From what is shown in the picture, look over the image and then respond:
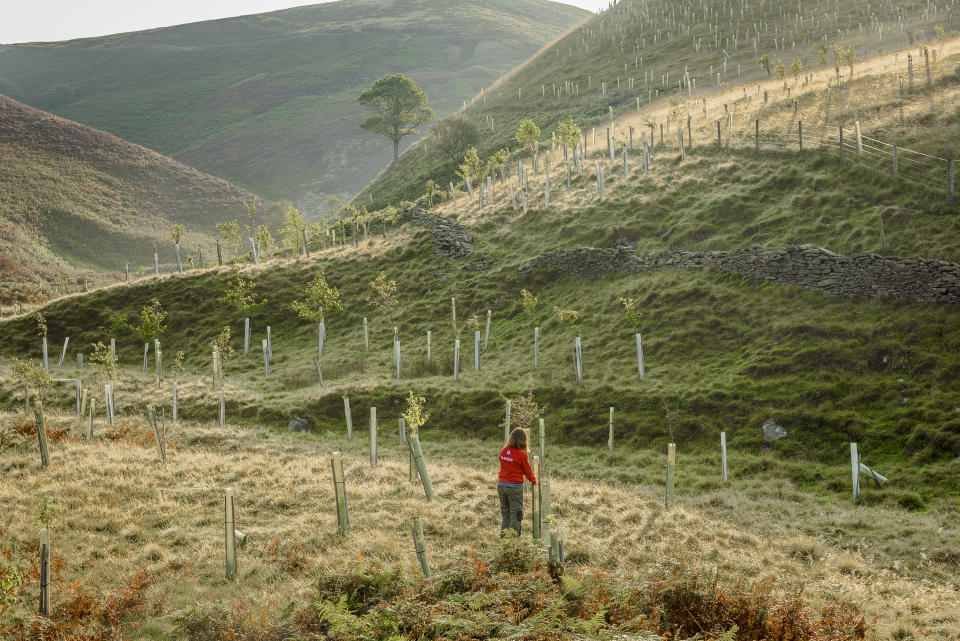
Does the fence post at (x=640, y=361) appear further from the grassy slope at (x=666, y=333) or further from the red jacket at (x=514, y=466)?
the red jacket at (x=514, y=466)

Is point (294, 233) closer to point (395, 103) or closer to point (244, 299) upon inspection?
point (244, 299)

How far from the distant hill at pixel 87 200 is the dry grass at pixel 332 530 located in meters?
56.2

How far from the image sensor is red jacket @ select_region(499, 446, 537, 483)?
32.3ft

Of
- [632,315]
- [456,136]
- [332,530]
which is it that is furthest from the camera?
[456,136]

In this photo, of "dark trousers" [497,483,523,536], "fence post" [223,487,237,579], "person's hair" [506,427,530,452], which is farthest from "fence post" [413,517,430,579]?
"fence post" [223,487,237,579]

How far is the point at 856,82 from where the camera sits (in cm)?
4034

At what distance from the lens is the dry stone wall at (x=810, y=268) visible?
20.2 metres

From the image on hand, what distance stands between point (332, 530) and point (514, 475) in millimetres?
3627

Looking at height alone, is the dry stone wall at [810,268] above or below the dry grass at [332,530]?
above

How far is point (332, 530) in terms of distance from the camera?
1088 cm

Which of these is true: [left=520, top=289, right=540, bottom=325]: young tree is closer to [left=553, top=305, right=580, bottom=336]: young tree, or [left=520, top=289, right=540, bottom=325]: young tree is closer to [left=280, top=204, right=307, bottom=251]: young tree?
[left=553, top=305, right=580, bottom=336]: young tree

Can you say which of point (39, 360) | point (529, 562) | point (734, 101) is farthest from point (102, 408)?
point (734, 101)

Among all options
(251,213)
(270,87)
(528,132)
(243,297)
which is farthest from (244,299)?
(270,87)

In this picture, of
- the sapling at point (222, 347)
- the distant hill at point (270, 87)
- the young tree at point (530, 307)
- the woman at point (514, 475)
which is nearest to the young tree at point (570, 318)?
the young tree at point (530, 307)
